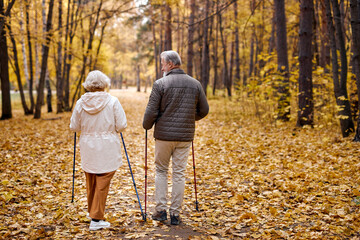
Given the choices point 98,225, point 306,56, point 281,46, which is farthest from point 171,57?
point 281,46

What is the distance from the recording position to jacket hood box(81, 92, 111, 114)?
12.7 ft

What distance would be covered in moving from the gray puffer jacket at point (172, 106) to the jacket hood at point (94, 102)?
581mm

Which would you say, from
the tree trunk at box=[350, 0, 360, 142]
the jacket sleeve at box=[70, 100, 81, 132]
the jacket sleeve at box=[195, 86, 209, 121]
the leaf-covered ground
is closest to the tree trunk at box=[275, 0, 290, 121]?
the leaf-covered ground

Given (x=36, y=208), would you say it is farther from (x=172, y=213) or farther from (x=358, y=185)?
(x=358, y=185)

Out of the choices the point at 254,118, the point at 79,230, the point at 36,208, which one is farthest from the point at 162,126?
the point at 254,118

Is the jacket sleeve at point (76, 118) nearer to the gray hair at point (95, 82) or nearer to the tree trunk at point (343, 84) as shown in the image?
the gray hair at point (95, 82)

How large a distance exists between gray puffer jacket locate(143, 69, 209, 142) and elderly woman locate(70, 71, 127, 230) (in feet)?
1.48

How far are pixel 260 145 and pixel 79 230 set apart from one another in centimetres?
566

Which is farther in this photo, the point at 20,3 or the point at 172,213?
the point at 20,3

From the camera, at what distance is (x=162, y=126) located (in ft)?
13.1

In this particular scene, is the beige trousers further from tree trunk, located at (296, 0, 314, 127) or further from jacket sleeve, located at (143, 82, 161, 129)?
tree trunk, located at (296, 0, 314, 127)

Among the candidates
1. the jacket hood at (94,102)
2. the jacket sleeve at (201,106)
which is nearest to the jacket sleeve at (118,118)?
the jacket hood at (94,102)

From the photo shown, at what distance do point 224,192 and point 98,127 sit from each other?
270 centimetres

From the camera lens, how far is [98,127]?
390 cm
